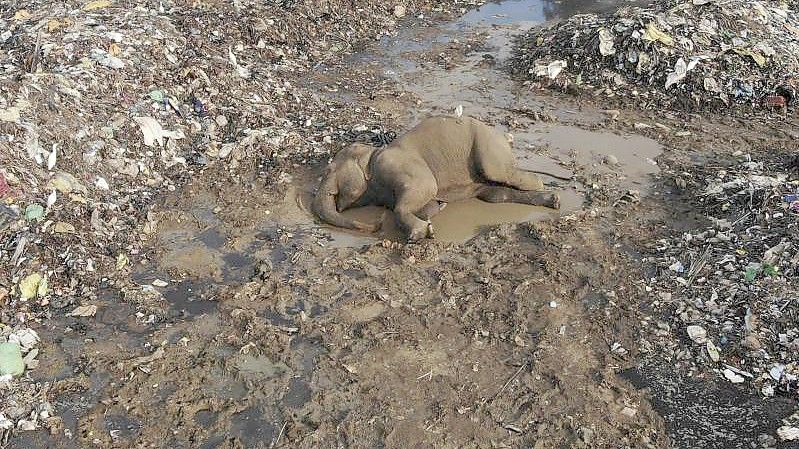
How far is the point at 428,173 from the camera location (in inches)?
220

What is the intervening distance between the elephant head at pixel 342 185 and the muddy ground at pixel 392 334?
0.17m

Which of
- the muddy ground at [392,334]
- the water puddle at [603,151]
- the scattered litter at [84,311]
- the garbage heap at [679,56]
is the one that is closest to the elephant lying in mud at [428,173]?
the muddy ground at [392,334]

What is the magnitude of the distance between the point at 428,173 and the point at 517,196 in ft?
2.79

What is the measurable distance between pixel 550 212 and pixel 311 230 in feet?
6.79

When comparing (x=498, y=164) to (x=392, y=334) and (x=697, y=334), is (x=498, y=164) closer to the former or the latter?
(x=392, y=334)

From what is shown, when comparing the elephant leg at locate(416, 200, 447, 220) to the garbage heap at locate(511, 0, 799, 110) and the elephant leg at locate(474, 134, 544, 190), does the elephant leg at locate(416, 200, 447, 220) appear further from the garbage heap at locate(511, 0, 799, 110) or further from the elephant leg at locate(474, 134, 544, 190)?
the garbage heap at locate(511, 0, 799, 110)

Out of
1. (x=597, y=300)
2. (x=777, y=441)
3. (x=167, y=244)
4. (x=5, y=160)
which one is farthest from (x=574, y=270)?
(x=5, y=160)

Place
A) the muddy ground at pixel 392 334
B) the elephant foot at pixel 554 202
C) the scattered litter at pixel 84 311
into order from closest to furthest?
1. the muddy ground at pixel 392 334
2. the scattered litter at pixel 84 311
3. the elephant foot at pixel 554 202

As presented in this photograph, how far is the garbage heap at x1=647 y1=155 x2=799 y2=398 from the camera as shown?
13.0ft

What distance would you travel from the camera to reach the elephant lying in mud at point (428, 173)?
18.1 feet

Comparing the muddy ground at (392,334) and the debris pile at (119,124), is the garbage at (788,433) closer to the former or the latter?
the muddy ground at (392,334)

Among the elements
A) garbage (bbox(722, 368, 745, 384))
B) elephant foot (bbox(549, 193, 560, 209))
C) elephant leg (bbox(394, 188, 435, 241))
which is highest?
elephant leg (bbox(394, 188, 435, 241))

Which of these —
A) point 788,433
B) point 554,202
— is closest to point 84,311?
point 554,202

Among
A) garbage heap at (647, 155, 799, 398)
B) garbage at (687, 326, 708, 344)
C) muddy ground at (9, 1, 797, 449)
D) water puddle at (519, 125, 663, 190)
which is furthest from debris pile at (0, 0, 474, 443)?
garbage at (687, 326, 708, 344)
